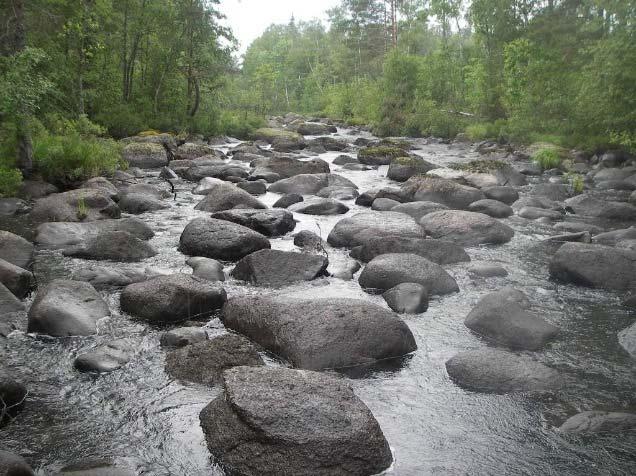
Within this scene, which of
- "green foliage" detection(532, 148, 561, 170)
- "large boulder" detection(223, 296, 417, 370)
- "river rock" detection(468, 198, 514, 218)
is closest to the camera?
"large boulder" detection(223, 296, 417, 370)

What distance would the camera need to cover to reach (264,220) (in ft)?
39.3

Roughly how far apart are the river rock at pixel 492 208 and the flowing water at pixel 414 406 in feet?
19.4

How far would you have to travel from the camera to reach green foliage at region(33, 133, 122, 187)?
51.0ft

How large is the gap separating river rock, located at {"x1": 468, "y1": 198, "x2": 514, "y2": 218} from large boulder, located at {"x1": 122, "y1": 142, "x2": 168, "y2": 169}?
511 inches

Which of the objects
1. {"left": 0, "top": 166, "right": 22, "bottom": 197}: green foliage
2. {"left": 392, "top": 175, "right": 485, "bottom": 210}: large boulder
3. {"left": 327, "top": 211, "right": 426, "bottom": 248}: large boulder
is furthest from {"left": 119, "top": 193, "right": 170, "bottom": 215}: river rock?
{"left": 392, "top": 175, "right": 485, "bottom": 210}: large boulder

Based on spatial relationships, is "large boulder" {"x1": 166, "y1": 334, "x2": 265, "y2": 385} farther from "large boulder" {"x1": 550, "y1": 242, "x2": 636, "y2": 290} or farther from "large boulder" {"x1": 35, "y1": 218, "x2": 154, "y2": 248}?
"large boulder" {"x1": 550, "y1": 242, "x2": 636, "y2": 290}

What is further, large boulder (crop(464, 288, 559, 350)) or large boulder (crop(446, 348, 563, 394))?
large boulder (crop(464, 288, 559, 350))

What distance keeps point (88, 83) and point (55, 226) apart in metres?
19.1

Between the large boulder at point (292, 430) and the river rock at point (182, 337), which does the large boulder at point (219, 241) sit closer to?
the river rock at point (182, 337)

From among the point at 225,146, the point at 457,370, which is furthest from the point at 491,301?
the point at 225,146

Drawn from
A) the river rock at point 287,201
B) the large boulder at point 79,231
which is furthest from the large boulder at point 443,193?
the large boulder at point 79,231

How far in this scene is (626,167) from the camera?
64.7 feet

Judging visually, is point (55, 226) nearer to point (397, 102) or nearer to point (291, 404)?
point (291, 404)

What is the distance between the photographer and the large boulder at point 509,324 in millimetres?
6969
